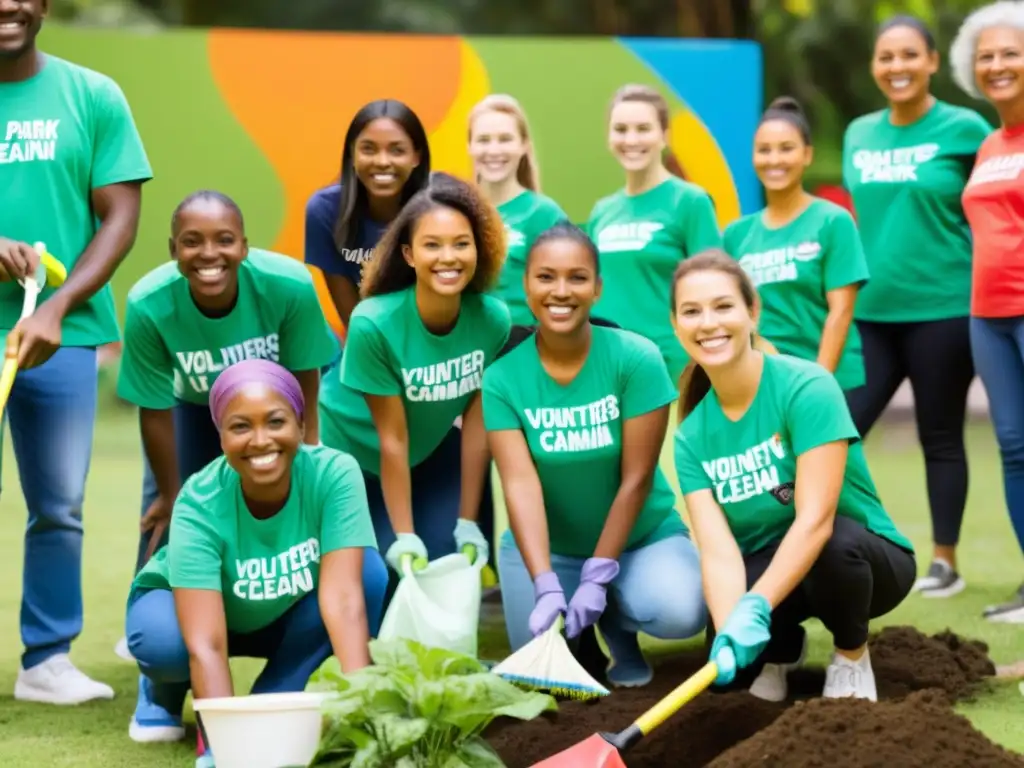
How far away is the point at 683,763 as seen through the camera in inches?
144

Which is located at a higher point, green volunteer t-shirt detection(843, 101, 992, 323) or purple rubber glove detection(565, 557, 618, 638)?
green volunteer t-shirt detection(843, 101, 992, 323)

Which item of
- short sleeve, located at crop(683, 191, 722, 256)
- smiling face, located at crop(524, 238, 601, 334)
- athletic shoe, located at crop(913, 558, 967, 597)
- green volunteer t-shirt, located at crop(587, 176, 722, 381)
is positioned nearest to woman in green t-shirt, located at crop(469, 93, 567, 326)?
green volunteer t-shirt, located at crop(587, 176, 722, 381)

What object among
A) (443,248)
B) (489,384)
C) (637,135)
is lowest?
(489,384)

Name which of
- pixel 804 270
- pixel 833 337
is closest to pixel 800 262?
pixel 804 270

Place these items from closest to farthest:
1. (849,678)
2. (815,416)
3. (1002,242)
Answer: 1. (815,416)
2. (849,678)
3. (1002,242)

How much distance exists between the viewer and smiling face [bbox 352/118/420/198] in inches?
186

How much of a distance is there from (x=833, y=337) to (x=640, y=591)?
1.34 metres

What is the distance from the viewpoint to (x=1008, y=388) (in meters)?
5.07

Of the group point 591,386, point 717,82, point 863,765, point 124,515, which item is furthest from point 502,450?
point 717,82

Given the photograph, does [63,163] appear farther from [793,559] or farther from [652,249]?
[793,559]

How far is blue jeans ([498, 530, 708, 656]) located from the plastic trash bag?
232 millimetres

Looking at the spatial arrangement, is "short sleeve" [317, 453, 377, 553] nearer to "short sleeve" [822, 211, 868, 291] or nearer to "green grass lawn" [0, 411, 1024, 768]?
"green grass lawn" [0, 411, 1024, 768]

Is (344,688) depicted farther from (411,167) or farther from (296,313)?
(411,167)

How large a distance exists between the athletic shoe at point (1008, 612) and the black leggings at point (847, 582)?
115 cm
